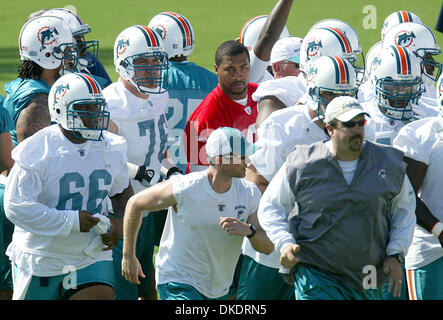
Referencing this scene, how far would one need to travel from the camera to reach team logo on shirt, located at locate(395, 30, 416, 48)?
8576mm

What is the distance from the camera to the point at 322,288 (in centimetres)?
555

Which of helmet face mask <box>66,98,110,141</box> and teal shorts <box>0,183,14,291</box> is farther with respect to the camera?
teal shorts <box>0,183,14,291</box>

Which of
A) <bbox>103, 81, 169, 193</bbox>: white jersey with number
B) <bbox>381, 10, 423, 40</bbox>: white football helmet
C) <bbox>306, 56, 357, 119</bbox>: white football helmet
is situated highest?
<bbox>381, 10, 423, 40</bbox>: white football helmet

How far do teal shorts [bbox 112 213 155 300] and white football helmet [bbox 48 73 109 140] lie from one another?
52.6 inches

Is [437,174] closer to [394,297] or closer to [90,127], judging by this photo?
[394,297]

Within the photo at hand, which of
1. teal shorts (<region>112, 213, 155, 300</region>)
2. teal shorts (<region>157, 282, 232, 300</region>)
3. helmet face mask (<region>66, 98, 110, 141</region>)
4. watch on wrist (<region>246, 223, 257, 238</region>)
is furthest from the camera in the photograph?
teal shorts (<region>112, 213, 155, 300</region>)

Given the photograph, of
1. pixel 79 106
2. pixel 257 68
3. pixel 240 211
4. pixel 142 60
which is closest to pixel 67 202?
pixel 79 106

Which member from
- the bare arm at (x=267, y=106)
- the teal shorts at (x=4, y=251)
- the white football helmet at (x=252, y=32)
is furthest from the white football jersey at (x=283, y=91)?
the white football helmet at (x=252, y=32)

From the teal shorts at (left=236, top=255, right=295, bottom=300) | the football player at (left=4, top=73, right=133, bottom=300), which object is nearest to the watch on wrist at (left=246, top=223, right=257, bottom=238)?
the teal shorts at (left=236, top=255, right=295, bottom=300)

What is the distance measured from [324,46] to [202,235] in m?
2.56

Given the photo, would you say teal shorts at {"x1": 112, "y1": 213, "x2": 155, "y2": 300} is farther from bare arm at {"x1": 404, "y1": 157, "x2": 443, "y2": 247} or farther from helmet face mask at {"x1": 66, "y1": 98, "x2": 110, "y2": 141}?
bare arm at {"x1": 404, "y1": 157, "x2": 443, "y2": 247}

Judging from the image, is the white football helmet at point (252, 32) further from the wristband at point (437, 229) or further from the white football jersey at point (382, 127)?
the wristband at point (437, 229)

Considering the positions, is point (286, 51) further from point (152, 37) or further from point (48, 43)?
point (48, 43)
